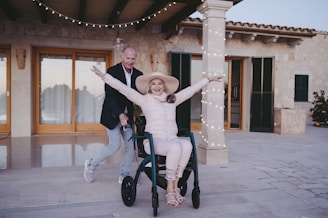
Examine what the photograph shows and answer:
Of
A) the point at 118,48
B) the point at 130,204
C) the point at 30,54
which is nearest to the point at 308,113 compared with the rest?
the point at 118,48

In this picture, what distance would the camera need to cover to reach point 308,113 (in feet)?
38.5

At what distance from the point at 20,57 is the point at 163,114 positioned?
5.20 meters

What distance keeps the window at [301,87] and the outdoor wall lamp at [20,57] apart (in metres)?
9.74

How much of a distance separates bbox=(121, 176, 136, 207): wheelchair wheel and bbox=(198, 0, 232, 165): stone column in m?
1.87

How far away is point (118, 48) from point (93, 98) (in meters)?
1.51

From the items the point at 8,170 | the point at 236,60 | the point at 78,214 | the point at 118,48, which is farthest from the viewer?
the point at 236,60

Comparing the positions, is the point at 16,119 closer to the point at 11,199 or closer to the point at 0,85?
the point at 0,85

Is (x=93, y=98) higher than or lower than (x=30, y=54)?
lower

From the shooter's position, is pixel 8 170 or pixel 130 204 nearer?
pixel 130 204

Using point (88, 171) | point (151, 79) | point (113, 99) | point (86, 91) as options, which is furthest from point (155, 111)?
point (86, 91)

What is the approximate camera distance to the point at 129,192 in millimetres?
2471

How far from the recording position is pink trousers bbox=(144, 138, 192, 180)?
2293 millimetres

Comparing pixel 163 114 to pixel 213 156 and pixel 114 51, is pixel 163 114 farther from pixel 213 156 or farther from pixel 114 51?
pixel 114 51

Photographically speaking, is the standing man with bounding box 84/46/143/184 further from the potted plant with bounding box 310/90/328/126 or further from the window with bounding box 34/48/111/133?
the potted plant with bounding box 310/90/328/126
